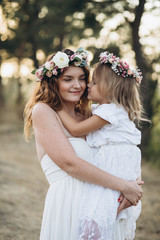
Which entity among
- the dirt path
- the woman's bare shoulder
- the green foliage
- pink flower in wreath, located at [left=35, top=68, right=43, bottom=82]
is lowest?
the dirt path

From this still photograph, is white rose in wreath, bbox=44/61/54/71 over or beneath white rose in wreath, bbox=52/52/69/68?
beneath

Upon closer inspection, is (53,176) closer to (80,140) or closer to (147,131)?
(80,140)

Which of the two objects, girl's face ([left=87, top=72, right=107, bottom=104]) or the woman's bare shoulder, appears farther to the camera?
girl's face ([left=87, top=72, right=107, bottom=104])

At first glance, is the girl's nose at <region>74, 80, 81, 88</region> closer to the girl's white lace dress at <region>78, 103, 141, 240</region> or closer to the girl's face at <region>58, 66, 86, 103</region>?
the girl's face at <region>58, 66, 86, 103</region>

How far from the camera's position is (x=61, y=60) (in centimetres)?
231

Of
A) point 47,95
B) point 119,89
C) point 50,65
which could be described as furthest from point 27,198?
point 119,89

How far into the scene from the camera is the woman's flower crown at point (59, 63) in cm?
231

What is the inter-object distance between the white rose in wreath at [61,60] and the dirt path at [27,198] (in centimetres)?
281

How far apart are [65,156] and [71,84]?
0.62 metres

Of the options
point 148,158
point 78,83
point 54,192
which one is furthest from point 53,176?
point 148,158

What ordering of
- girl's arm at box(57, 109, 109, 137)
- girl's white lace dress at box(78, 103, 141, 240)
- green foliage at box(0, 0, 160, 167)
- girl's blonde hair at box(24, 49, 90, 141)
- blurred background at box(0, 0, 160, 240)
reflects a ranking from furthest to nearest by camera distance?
green foliage at box(0, 0, 160, 167) < blurred background at box(0, 0, 160, 240) < girl's blonde hair at box(24, 49, 90, 141) < girl's arm at box(57, 109, 109, 137) < girl's white lace dress at box(78, 103, 141, 240)

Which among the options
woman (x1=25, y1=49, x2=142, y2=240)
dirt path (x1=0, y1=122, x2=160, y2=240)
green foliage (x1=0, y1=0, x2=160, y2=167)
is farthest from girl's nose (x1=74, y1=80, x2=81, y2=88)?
green foliage (x1=0, y1=0, x2=160, y2=167)

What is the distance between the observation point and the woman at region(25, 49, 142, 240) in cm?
208

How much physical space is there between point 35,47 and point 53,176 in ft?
39.2
